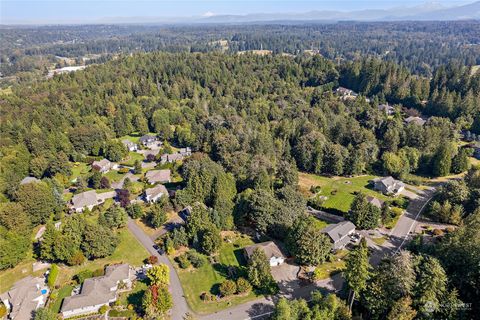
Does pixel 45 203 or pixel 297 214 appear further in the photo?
pixel 45 203

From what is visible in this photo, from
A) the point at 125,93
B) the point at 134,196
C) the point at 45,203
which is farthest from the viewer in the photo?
the point at 125,93

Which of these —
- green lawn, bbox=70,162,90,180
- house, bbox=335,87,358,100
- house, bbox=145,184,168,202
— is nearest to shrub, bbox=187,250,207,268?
house, bbox=145,184,168,202

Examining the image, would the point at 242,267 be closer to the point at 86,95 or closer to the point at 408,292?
the point at 408,292

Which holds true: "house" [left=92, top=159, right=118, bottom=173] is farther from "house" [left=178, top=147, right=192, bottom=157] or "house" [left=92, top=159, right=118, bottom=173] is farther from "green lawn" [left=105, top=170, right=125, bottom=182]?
"house" [left=178, top=147, right=192, bottom=157]

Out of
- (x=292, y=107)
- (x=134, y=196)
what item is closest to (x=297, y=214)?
(x=134, y=196)

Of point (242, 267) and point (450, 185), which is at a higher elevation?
point (450, 185)

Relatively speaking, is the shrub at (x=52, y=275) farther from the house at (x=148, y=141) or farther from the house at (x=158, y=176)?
the house at (x=148, y=141)

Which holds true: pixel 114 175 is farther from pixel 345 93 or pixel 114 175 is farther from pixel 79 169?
pixel 345 93

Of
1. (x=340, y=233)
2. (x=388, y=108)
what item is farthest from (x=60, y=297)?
(x=388, y=108)
